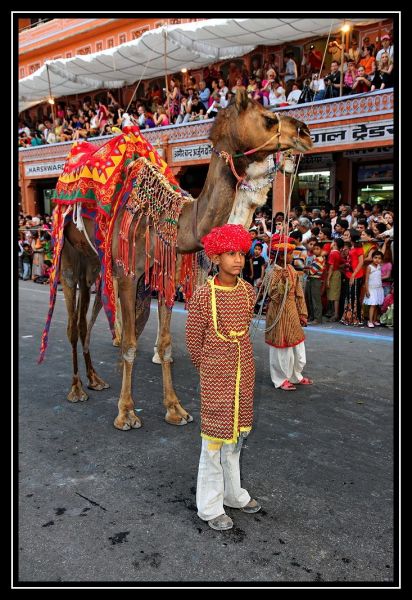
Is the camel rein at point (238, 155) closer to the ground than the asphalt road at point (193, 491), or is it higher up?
higher up

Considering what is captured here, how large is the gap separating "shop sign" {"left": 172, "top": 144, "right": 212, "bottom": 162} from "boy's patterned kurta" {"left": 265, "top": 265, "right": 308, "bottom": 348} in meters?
10.5

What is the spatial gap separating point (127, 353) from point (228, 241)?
222 centimetres

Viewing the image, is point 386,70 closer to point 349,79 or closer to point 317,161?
point 349,79

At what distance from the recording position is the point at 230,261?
9.84 ft

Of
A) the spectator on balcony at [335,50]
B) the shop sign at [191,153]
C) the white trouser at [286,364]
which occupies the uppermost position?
the spectator on balcony at [335,50]

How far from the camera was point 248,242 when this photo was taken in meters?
3.04

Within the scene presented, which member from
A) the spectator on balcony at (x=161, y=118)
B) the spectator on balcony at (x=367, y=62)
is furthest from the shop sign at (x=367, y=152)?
the spectator on balcony at (x=161, y=118)

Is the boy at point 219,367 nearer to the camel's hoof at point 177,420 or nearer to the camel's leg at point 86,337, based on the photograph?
the camel's hoof at point 177,420

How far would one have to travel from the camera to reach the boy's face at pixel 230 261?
300cm

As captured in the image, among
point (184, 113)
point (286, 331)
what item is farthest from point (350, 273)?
point (184, 113)

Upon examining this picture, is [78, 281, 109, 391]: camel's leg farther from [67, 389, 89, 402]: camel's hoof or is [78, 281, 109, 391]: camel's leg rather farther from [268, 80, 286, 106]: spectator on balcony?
[268, 80, 286, 106]: spectator on balcony

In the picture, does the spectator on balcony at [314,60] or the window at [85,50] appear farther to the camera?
the window at [85,50]

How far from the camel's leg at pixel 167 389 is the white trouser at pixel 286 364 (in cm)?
136

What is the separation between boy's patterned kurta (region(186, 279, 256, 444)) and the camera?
A: 3084 millimetres
